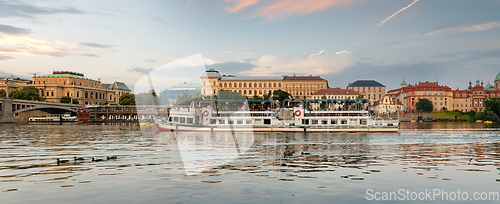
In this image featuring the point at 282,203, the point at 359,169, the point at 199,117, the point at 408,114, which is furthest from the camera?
the point at 408,114

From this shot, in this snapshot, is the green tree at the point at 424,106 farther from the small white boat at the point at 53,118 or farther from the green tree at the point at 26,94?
the green tree at the point at 26,94

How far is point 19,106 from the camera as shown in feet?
452

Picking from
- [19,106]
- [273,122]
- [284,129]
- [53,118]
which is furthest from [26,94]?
[284,129]

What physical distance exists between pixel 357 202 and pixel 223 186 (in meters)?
6.22

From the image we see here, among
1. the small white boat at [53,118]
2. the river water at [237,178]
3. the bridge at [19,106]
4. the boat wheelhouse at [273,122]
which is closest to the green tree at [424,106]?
the boat wheelhouse at [273,122]

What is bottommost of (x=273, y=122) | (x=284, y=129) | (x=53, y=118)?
(x=284, y=129)

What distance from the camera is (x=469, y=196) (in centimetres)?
1716

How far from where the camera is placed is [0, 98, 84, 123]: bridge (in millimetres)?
119312

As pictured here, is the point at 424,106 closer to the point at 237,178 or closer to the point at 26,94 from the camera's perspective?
the point at 26,94

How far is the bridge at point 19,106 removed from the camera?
119312 millimetres

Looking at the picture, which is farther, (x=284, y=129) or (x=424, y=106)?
(x=424, y=106)

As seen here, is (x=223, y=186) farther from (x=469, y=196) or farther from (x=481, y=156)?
(x=481, y=156)

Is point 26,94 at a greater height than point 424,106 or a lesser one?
greater

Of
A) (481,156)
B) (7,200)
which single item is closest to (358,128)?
(481,156)
